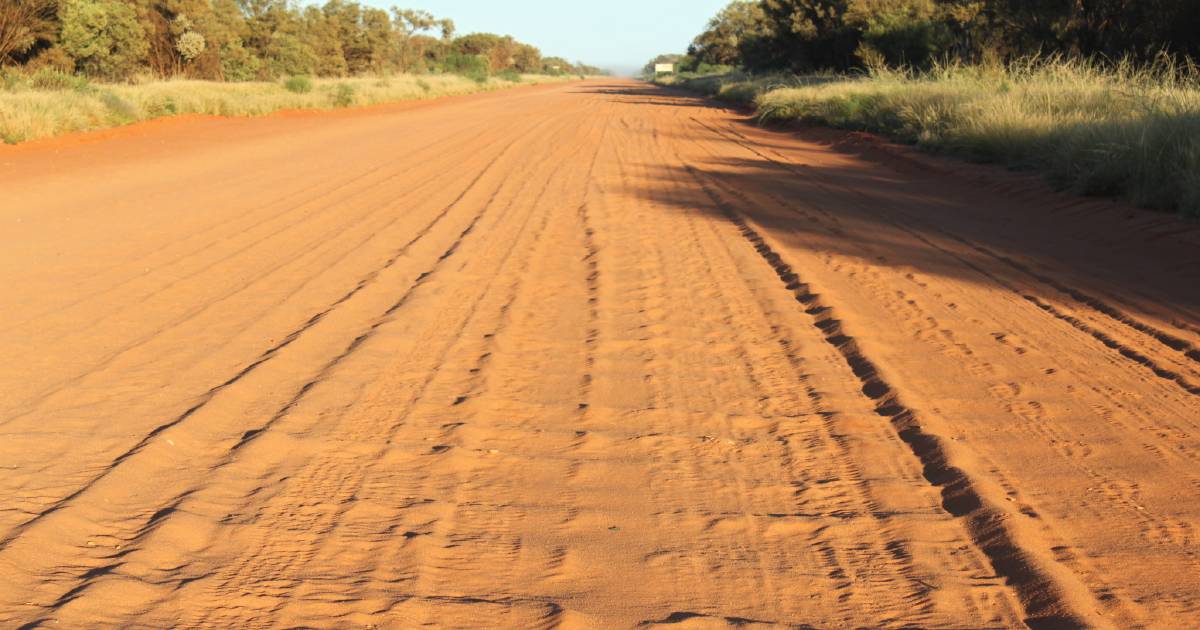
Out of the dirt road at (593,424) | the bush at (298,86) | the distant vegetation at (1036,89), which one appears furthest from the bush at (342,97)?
the dirt road at (593,424)

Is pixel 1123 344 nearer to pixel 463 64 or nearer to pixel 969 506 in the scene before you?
pixel 969 506

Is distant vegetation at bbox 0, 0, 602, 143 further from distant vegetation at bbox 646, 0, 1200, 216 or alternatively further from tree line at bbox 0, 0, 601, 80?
distant vegetation at bbox 646, 0, 1200, 216

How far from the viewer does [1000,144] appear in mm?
17609

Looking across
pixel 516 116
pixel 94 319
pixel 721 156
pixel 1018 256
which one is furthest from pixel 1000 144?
pixel 516 116

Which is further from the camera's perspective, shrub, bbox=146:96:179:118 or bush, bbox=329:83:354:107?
bush, bbox=329:83:354:107

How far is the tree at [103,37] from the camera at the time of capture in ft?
120

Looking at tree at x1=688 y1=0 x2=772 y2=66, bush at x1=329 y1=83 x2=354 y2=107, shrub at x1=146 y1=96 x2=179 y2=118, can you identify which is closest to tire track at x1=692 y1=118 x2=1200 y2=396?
shrub at x1=146 y1=96 x2=179 y2=118

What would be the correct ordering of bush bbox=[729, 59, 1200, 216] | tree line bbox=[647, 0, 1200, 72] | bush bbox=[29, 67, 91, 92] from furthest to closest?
1. bush bbox=[29, 67, 91, 92]
2. tree line bbox=[647, 0, 1200, 72]
3. bush bbox=[729, 59, 1200, 216]

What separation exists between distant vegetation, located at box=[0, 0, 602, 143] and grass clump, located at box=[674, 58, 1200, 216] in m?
18.1

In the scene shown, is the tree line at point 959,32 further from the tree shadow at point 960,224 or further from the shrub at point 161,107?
the shrub at point 161,107

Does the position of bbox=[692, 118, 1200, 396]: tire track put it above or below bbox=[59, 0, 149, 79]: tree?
below

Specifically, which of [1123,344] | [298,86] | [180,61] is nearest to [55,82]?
[298,86]

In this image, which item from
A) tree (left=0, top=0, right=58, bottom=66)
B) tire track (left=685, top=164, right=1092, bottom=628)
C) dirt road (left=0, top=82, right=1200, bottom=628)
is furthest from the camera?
tree (left=0, top=0, right=58, bottom=66)

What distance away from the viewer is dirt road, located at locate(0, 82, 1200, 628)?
355cm
